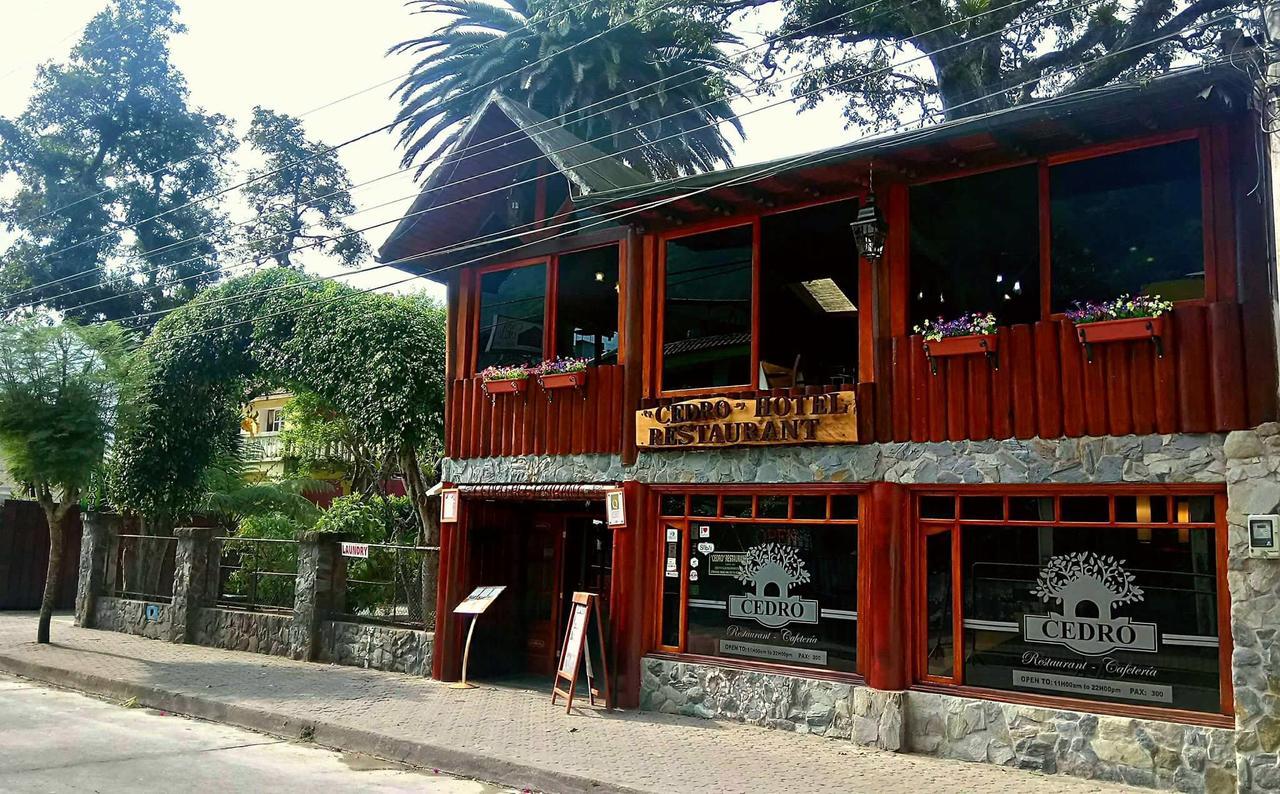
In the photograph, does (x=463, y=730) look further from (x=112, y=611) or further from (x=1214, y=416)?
(x=112, y=611)

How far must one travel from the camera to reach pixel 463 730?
32.3 ft

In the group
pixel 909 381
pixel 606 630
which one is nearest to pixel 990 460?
pixel 909 381

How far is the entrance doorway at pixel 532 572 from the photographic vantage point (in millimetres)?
13453

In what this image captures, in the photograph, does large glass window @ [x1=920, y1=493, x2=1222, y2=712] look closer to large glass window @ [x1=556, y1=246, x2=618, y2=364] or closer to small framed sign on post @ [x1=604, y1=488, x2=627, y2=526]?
small framed sign on post @ [x1=604, y1=488, x2=627, y2=526]

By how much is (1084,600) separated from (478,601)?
7208 millimetres

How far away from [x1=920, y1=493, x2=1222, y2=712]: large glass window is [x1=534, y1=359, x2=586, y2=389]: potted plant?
4.51 meters

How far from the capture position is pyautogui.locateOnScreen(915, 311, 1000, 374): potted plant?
9352mm

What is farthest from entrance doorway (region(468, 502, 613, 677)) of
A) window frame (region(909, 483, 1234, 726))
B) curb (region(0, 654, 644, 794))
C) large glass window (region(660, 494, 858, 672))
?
window frame (region(909, 483, 1234, 726))

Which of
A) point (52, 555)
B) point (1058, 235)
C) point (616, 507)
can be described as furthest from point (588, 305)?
point (52, 555)

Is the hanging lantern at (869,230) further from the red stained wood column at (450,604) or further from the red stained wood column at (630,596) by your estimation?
the red stained wood column at (450,604)

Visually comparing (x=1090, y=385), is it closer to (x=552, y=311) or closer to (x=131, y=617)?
(x=552, y=311)

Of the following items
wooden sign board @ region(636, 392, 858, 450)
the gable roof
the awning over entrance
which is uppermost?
the gable roof

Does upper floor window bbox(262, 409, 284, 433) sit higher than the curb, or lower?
higher

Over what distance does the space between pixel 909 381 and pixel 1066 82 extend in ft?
35.9
